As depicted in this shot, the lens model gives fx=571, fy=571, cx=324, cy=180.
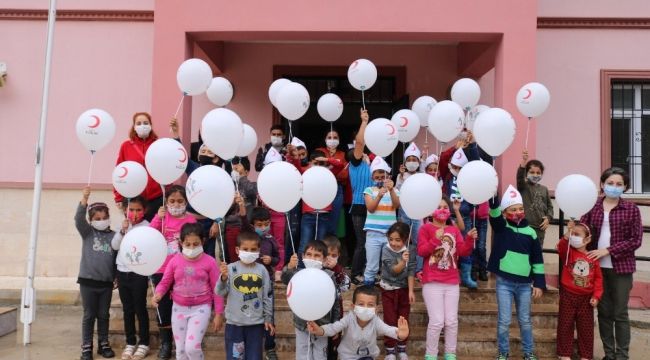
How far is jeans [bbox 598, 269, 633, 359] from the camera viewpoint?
4430 mm

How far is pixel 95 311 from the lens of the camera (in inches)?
174

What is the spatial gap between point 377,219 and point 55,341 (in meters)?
3.00

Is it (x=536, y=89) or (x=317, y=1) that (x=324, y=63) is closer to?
(x=317, y=1)

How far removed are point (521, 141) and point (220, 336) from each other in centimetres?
332

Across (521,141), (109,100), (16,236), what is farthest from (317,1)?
(16,236)

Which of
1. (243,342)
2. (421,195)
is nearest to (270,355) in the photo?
(243,342)

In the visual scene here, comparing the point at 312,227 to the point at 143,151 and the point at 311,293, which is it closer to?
the point at 143,151

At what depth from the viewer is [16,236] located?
7.00 m

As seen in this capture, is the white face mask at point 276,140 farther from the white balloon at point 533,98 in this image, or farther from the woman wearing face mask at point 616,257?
the woman wearing face mask at point 616,257

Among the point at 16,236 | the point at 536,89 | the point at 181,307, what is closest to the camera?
the point at 181,307

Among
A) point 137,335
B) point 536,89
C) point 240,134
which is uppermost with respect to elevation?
point 536,89

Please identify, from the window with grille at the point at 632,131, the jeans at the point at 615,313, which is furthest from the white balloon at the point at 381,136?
the window with grille at the point at 632,131

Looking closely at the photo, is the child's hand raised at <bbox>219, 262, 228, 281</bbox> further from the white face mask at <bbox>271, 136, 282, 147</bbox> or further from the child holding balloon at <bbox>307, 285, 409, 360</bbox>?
the white face mask at <bbox>271, 136, 282, 147</bbox>

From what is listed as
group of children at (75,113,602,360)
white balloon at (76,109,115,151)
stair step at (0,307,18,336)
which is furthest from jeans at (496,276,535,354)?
stair step at (0,307,18,336)
